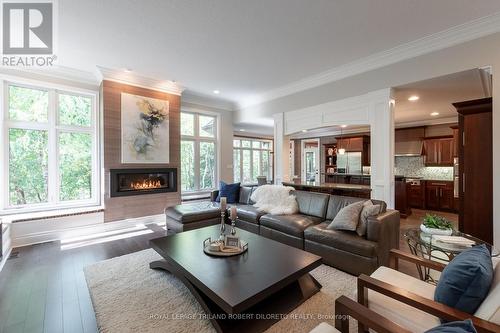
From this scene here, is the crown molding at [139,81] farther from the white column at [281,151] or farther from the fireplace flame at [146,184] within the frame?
the white column at [281,151]

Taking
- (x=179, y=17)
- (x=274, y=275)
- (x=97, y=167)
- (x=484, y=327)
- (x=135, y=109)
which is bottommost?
(x=274, y=275)

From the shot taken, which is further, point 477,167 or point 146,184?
point 146,184

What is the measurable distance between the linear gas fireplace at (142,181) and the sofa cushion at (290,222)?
2.82 meters

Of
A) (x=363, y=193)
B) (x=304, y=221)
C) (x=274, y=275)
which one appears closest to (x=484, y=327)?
(x=274, y=275)

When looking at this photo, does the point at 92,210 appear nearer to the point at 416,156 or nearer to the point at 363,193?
the point at 363,193

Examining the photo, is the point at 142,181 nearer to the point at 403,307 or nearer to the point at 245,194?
the point at 245,194

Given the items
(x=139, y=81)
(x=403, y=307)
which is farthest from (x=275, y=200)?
(x=139, y=81)

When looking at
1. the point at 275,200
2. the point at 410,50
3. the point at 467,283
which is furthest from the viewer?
the point at 275,200

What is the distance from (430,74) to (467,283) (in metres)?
3.44

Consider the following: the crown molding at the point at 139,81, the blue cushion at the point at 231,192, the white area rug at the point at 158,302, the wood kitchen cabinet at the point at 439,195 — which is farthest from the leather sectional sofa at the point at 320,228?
the wood kitchen cabinet at the point at 439,195

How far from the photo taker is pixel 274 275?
1.84m

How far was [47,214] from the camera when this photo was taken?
3992mm

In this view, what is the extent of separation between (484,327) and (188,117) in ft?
21.4

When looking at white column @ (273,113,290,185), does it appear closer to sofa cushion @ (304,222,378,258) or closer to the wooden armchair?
sofa cushion @ (304,222,378,258)
